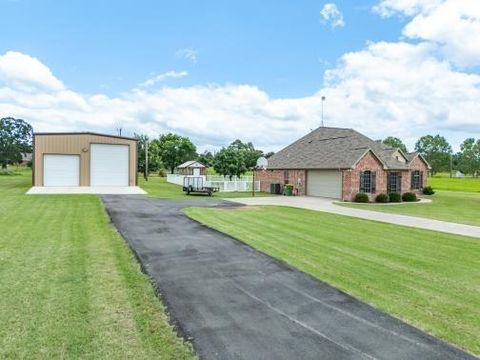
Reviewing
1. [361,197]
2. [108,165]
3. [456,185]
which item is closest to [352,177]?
[361,197]

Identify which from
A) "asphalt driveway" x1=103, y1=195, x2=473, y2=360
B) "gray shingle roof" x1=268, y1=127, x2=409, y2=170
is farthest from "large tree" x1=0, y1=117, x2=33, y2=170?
"asphalt driveway" x1=103, y1=195, x2=473, y2=360

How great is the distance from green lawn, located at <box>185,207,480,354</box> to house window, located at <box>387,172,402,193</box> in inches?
582

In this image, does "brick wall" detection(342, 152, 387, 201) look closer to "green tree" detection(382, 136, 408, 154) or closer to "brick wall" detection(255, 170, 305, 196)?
"brick wall" detection(255, 170, 305, 196)

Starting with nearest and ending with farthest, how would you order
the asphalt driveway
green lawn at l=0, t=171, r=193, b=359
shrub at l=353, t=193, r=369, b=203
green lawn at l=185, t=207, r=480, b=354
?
green lawn at l=0, t=171, r=193, b=359
the asphalt driveway
green lawn at l=185, t=207, r=480, b=354
shrub at l=353, t=193, r=369, b=203

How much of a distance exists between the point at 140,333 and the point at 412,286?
4.52 metres

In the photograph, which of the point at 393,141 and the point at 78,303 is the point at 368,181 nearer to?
the point at 78,303

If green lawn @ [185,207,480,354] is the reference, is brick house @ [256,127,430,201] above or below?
above

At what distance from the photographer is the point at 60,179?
93.6ft

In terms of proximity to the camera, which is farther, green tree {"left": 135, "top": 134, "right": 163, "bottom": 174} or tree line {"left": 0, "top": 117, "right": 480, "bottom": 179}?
green tree {"left": 135, "top": 134, "right": 163, "bottom": 174}

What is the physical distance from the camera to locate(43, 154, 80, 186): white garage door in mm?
28266

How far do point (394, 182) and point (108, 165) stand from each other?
2190cm

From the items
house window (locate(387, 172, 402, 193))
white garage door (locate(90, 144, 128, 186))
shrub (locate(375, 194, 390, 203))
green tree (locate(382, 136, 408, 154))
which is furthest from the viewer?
green tree (locate(382, 136, 408, 154))

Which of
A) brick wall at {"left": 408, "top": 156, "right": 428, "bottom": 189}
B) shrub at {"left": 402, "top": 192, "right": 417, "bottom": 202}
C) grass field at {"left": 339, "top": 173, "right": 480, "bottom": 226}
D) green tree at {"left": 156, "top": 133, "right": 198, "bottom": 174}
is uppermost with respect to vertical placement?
green tree at {"left": 156, "top": 133, "right": 198, "bottom": 174}

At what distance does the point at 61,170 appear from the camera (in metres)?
28.6
